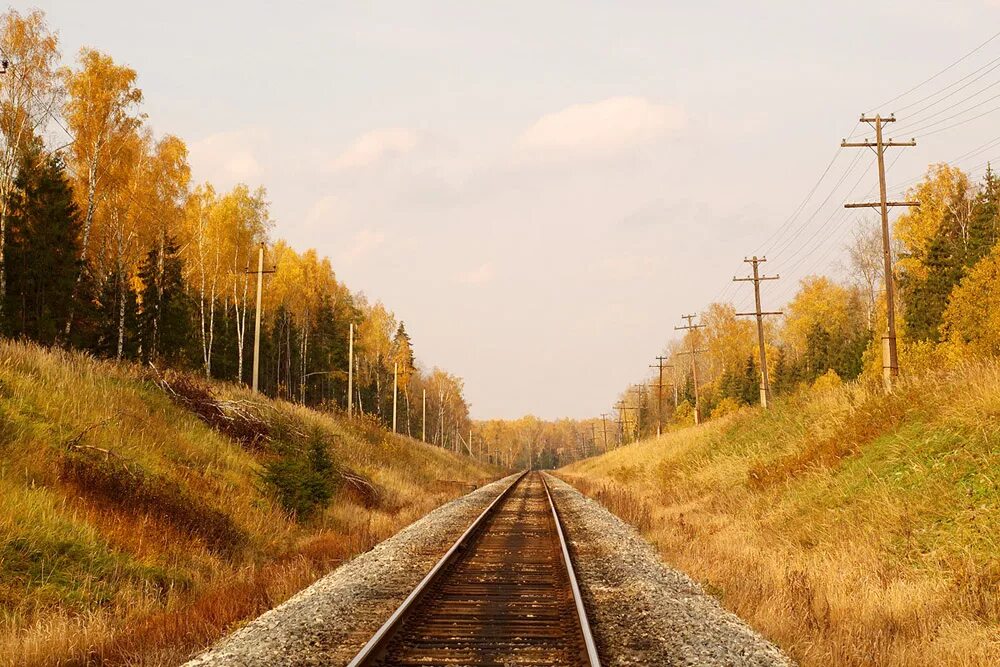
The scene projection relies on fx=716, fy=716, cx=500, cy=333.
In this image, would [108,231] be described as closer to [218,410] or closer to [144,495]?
[218,410]

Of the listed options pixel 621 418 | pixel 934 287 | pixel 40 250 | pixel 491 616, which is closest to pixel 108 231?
pixel 40 250

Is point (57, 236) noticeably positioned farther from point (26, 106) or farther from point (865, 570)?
point (865, 570)

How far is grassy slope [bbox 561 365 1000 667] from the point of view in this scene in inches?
264

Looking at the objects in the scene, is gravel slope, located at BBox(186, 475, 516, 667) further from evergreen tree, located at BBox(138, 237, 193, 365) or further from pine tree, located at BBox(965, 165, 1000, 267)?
pine tree, located at BBox(965, 165, 1000, 267)

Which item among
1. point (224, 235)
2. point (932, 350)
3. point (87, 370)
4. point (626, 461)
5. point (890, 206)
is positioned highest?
point (224, 235)

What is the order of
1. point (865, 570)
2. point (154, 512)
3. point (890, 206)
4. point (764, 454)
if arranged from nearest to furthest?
point (865, 570), point (154, 512), point (764, 454), point (890, 206)

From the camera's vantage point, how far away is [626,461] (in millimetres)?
42719

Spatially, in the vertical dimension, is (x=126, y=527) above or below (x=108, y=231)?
below

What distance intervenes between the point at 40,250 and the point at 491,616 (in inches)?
1019

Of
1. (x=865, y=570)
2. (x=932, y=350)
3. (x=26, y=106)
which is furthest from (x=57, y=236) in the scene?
(x=932, y=350)

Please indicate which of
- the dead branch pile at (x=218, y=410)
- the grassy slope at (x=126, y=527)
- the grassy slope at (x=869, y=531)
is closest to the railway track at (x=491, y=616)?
the grassy slope at (x=126, y=527)

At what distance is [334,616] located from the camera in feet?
23.4

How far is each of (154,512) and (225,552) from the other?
1140 millimetres

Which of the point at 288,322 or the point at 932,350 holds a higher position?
the point at 288,322
